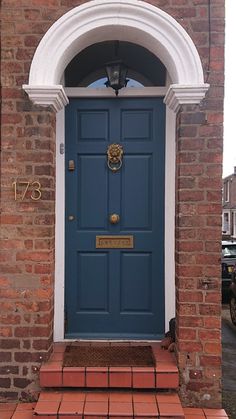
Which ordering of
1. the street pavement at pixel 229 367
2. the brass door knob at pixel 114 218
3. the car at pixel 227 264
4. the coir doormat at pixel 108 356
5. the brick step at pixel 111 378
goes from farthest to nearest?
the car at pixel 227 264
the brass door knob at pixel 114 218
the street pavement at pixel 229 367
the coir doormat at pixel 108 356
the brick step at pixel 111 378

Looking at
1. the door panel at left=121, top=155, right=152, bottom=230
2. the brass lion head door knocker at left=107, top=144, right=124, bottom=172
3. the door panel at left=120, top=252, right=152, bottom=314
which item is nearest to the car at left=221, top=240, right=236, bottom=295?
the door panel at left=120, top=252, right=152, bottom=314

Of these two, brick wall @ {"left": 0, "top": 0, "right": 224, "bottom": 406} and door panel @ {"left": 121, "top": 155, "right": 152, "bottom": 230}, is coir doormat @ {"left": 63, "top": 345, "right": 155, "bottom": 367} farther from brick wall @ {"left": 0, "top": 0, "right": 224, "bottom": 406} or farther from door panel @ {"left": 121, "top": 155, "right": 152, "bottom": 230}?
door panel @ {"left": 121, "top": 155, "right": 152, "bottom": 230}

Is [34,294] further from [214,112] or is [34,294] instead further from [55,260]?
[214,112]

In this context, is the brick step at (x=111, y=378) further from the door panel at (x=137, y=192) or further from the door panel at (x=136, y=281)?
the door panel at (x=137, y=192)

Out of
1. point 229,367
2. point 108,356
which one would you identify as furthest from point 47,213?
point 229,367

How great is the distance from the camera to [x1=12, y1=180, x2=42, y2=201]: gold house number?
3.21 m

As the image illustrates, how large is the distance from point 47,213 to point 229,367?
3122mm

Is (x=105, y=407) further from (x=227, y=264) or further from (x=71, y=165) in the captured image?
(x=227, y=264)

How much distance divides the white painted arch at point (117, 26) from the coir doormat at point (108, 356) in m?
2.17

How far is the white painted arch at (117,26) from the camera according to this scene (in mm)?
3131

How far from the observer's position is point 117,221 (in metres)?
3.71

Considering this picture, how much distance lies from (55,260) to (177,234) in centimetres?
121

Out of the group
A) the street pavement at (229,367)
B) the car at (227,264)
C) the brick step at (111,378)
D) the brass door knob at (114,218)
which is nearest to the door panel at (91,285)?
the brass door knob at (114,218)

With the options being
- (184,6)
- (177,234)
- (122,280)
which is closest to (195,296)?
(177,234)
